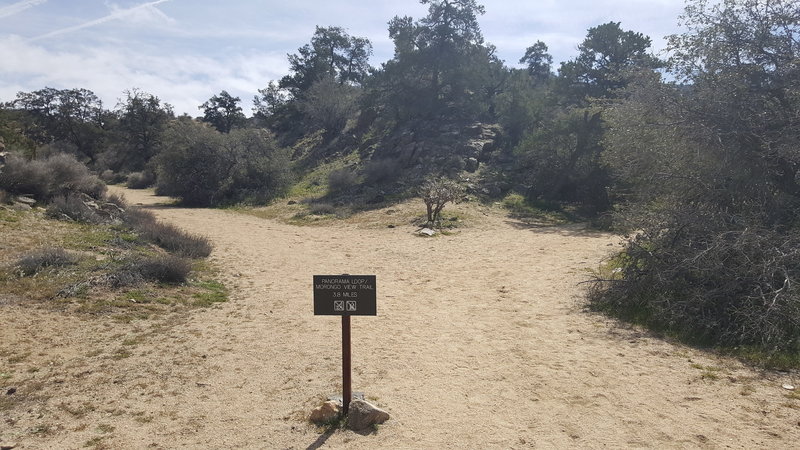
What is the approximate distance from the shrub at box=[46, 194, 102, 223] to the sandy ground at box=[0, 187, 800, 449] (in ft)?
23.7

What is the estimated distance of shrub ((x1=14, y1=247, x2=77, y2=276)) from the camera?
9.34 metres

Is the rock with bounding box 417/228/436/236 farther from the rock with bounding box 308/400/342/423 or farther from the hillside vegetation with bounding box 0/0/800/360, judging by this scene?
the rock with bounding box 308/400/342/423

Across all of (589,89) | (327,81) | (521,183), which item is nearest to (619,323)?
(521,183)

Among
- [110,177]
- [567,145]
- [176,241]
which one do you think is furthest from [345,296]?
[110,177]

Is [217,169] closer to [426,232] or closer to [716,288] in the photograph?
[426,232]

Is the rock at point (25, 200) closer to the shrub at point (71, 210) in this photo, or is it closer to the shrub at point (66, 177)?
the shrub at point (71, 210)

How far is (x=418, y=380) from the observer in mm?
6242

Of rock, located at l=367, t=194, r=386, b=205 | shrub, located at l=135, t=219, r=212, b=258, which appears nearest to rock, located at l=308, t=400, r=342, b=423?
shrub, located at l=135, t=219, r=212, b=258

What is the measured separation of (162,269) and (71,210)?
679 cm

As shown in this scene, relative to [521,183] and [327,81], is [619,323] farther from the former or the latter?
[327,81]

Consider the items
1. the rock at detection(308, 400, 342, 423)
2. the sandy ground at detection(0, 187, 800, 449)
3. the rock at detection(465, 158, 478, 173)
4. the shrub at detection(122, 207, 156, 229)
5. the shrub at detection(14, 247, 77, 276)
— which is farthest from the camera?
the rock at detection(465, 158, 478, 173)

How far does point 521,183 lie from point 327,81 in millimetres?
23682

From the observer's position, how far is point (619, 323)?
8516mm

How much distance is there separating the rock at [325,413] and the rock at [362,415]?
0.15 m
